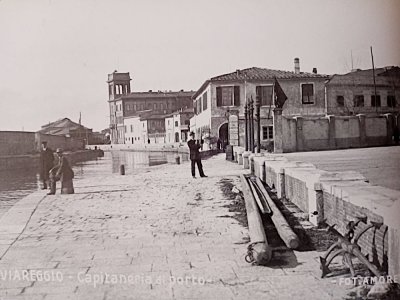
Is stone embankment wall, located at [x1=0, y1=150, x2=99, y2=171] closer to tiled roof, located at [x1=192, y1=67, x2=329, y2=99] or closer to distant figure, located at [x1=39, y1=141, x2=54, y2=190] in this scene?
distant figure, located at [x1=39, y1=141, x2=54, y2=190]

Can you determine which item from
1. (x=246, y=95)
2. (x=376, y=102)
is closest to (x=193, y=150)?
(x=246, y=95)

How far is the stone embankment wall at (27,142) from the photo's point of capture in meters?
4.03

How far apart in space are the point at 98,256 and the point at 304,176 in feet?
7.11

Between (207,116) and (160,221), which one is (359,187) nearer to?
(160,221)

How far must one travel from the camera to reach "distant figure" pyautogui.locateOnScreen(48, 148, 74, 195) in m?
4.75

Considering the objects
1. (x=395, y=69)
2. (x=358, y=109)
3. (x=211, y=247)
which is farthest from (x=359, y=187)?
(x=358, y=109)

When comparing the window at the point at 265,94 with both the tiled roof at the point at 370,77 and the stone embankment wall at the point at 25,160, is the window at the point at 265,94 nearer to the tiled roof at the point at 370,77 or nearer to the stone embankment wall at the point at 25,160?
the tiled roof at the point at 370,77

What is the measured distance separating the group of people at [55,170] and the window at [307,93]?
9.37ft

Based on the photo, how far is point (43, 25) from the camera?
359cm

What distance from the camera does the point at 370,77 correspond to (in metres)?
4.01

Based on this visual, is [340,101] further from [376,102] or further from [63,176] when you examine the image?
[63,176]

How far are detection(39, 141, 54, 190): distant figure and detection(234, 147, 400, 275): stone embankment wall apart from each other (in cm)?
268

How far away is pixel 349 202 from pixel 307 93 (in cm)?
A: 248

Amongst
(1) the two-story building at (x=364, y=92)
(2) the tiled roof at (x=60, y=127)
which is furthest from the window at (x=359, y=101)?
(2) the tiled roof at (x=60, y=127)
